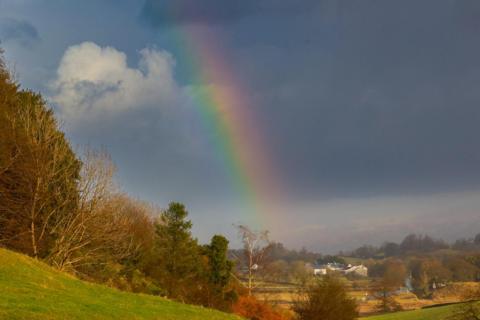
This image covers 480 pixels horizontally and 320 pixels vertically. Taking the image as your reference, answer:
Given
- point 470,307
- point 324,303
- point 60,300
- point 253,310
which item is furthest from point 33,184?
point 470,307

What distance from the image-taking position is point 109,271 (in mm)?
60094

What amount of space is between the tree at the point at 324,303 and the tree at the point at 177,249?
18307mm

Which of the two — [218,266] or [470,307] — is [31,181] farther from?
[470,307]

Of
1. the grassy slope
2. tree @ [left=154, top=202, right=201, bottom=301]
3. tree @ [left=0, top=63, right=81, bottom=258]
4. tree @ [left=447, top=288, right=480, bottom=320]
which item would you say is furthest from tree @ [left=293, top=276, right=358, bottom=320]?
tree @ [left=0, top=63, right=81, bottom=258]

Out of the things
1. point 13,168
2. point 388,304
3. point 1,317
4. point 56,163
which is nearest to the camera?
point 1,317

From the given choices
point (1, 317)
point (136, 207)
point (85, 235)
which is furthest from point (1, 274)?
point (136, 207)

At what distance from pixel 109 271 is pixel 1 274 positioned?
34.5m

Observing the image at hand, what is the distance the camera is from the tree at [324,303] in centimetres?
6091

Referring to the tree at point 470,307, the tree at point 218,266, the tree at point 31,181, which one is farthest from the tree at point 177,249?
the tree at point 470,307

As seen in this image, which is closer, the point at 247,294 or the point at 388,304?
the point at 247,294

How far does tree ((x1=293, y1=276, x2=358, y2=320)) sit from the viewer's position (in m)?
60.9

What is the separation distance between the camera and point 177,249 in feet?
243

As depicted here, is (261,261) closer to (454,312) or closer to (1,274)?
(454,312)

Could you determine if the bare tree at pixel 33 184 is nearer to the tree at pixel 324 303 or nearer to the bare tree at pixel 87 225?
the bare tree at pixel 87 225
